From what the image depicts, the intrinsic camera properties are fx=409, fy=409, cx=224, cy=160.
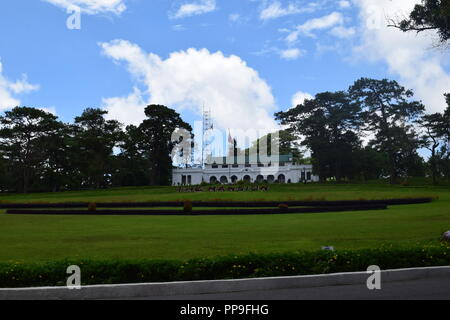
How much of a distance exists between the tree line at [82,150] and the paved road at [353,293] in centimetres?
5534

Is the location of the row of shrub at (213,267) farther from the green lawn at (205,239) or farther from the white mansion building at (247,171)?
the white mansion building at (247,171)

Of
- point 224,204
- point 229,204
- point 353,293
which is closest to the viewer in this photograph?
point 353,293

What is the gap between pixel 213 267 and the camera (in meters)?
7.94

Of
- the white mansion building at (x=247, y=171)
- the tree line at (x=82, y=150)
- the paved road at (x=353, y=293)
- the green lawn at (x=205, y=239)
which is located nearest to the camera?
the paved road at (x=353, y=293)

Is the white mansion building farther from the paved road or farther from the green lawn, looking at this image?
the paved road

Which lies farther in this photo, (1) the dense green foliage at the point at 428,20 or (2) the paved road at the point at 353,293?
(1) the dense green foliage at the point at 428,20

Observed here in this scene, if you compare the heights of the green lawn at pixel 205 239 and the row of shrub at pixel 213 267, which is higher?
the row of shrub at pixel 213 267

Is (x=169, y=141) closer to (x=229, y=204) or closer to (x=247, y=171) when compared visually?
(x=247, y=171)

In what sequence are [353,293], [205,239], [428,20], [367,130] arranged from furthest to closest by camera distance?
[367,130] → [428,20] → [205,239] → [353,293]

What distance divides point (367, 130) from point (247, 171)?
21500 mm

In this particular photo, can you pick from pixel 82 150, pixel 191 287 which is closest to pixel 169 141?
pixel 82 150

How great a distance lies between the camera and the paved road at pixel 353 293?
6539 mm

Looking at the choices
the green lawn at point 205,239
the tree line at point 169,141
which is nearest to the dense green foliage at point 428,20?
the green lawn at point 205,239
